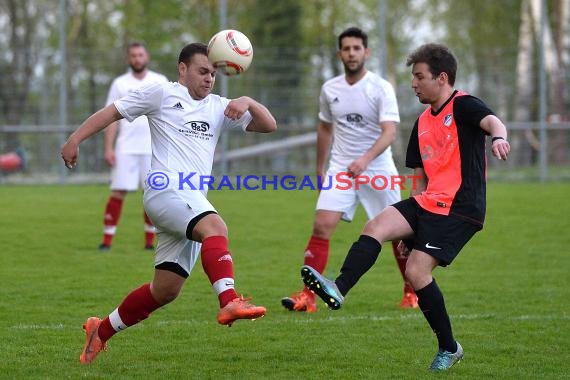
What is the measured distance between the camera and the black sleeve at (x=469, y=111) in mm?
6305

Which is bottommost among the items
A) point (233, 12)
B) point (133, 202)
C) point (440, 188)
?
point (133, 202)

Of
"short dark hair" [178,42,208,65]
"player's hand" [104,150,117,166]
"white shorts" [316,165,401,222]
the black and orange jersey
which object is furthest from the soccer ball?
"player's hand" [104,150,117,166]

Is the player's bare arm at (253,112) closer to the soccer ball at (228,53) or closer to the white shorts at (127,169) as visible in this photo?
the soccer ball at (228,53)

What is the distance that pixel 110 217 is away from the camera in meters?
12.6

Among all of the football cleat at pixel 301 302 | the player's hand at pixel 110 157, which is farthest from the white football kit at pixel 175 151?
the player's hand at pixel 110 157

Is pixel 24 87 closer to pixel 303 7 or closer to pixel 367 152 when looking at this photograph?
pixel 303 7

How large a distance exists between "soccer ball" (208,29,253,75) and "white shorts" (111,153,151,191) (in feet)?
20.1

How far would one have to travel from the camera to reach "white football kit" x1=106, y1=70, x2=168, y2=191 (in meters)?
12.7

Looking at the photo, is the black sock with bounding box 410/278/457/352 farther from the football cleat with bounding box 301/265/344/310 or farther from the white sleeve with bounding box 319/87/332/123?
the white sleeve with bounding box 319/87/332/123

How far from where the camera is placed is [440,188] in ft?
21.1

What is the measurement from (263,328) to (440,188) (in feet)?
7.14

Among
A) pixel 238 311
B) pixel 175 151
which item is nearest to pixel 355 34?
pixel 175 151

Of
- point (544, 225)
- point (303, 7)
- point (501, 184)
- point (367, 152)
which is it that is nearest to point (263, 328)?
point (367, 152)

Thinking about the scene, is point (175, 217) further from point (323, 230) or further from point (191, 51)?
point (323, 230)
